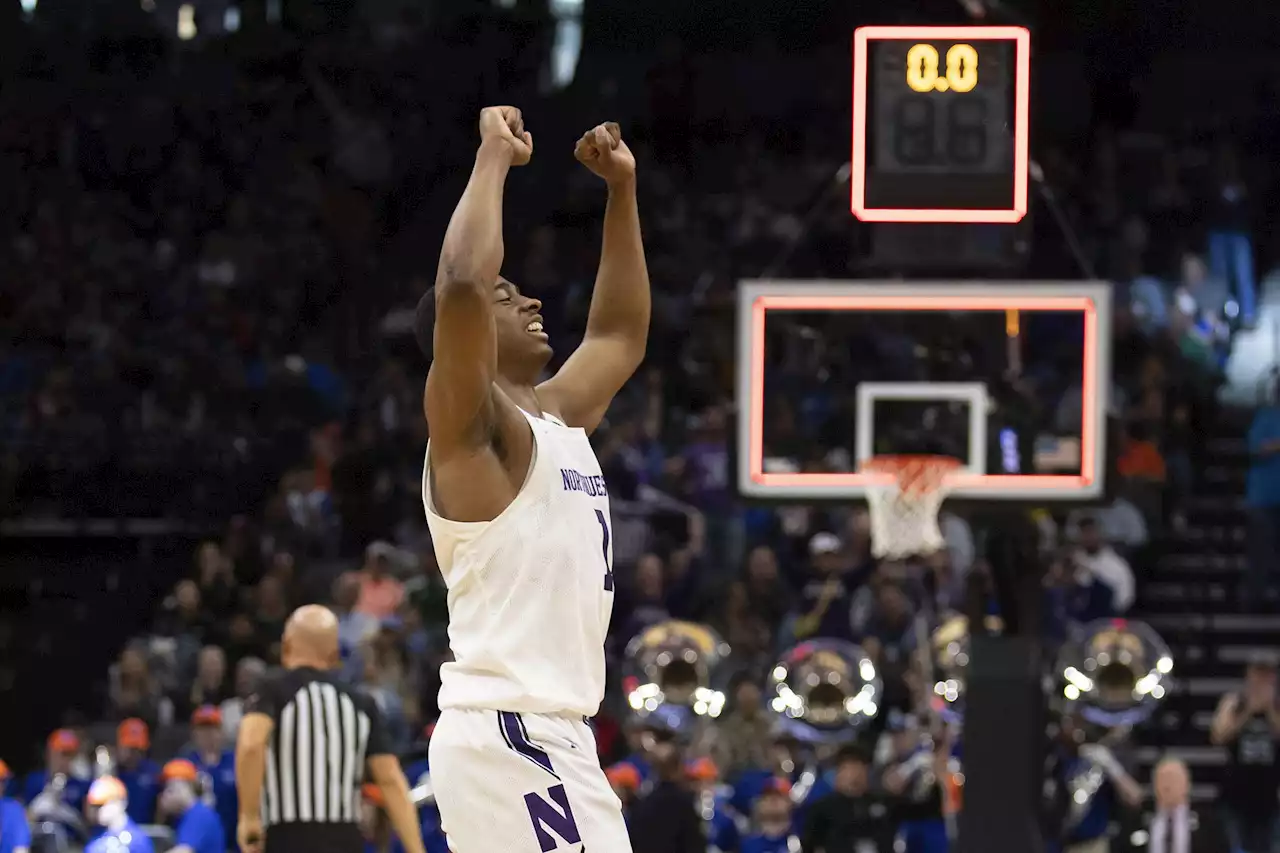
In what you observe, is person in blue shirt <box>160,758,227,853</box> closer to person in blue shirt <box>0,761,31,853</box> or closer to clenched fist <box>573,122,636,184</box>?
person in blue shirt <box>0,761,31,853</box>

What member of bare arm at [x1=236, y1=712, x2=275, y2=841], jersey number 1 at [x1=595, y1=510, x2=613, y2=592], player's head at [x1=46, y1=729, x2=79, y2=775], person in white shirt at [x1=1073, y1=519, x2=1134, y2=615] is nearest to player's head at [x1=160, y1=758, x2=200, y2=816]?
player's head at [x1=46, y1=729, x2=79, y2=775]

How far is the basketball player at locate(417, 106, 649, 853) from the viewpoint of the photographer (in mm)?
4035

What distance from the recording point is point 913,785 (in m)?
11.2

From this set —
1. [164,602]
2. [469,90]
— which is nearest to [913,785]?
[164,602]

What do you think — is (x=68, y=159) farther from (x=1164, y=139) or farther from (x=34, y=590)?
(x=1164, y=139)

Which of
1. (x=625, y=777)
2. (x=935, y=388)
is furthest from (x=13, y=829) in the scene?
(x=935, y=388)

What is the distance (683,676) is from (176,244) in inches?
298

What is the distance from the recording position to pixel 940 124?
9500mm

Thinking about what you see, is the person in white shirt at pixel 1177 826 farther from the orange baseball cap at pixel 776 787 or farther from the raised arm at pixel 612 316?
the raised arm at pixel 612 316

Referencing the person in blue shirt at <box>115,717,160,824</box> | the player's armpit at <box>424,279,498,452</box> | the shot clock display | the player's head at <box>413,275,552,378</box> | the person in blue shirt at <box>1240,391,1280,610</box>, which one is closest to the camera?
the player's armpit at <box>424,279,498,452</box>

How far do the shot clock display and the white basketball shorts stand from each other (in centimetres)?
552

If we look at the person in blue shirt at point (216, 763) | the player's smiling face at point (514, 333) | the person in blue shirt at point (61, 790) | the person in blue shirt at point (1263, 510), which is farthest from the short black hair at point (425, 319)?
the person in blue shirt at point (1263, 510)

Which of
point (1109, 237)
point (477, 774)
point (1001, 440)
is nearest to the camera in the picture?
point (477, 774)

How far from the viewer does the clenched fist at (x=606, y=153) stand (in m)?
4.61
